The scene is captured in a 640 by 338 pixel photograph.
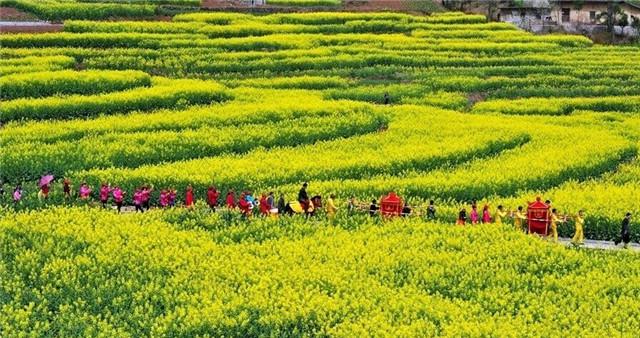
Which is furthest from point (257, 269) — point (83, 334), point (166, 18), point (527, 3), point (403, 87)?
point (527, 3)

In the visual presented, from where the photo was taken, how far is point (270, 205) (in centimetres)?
2333

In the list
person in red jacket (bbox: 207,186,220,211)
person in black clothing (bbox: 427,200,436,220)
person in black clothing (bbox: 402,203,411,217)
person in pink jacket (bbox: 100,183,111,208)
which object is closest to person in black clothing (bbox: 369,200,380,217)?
person in black clothing (bbox: 402,203,411,217)

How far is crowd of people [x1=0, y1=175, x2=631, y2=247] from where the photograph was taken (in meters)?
22.4

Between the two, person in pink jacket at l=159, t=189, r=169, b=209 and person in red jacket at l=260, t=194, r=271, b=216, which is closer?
person in red jacket at l=260, t=194, r=271, b=216

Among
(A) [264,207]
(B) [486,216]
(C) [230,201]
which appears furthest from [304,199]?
(B) [486,216]

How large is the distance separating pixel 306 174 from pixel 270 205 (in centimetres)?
411

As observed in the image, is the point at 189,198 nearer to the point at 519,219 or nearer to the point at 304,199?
the point at 304,199

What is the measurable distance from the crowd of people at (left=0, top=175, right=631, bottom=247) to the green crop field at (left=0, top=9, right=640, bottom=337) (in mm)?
378

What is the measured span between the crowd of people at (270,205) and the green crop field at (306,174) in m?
0.38

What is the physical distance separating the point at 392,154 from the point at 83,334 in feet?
51.7

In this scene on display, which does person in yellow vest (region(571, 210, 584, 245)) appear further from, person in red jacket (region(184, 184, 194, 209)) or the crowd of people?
person in red jacket (region(184, 184, 194, 209))

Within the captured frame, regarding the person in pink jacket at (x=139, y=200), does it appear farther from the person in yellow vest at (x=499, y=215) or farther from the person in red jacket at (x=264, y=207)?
the person in yellow vest at (x=499, y=215)

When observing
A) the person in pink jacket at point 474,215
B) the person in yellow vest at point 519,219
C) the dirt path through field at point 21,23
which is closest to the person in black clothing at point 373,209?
the person in pink jacket at point 474,215

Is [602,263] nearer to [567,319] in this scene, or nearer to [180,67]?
[567,319]
